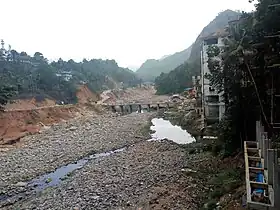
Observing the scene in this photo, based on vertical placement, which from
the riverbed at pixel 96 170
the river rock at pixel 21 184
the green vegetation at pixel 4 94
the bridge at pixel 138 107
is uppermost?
the green vegetation at pixel 4 94

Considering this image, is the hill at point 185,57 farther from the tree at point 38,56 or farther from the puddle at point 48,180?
the puddle at point 48,180

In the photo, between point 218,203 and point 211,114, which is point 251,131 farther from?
point 211,114

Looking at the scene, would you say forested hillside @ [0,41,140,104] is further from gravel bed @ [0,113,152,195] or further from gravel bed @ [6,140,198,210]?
gravel bed @ [6,140,198,210]

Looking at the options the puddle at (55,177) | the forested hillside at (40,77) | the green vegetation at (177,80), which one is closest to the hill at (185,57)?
the green vegetation at (177,80)

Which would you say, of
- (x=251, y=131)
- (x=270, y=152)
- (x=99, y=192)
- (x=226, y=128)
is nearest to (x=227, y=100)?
(x=226, y=128)

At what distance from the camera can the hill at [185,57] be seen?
8825cm

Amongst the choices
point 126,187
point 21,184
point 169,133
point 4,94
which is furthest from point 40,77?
point 126,187

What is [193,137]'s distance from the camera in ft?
88.8

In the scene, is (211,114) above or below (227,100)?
below

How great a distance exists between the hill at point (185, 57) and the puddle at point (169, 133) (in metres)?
23.7

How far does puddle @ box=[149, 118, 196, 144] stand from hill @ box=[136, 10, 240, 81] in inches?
933

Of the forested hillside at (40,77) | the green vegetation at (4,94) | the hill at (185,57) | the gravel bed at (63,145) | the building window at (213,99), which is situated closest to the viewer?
the gravel bed at (63,145)

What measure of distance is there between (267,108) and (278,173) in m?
8.27

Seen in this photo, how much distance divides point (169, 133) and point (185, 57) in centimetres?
11946
